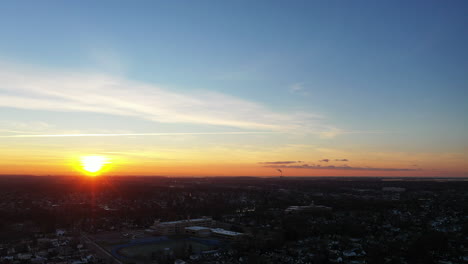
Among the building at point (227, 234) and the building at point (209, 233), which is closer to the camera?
the building at point (227, 234)

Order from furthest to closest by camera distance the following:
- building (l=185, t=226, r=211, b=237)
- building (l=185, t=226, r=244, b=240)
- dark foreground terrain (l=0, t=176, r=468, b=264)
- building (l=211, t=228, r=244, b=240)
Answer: building (l=185, t=226, r=211, b=237) → building (l=185, t=226, r=244, b=240) → building (l=211, t=228, r=244, b=240) → dark foreground terrain (l=0, t=176, r=468, b=264)

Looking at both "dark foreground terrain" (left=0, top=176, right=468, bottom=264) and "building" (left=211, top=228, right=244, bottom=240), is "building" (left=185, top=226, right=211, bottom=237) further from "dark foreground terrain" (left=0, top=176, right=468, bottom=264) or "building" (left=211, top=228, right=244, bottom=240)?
"dark foreground terrain" (left=0, top=176, right=468, bottom=264)

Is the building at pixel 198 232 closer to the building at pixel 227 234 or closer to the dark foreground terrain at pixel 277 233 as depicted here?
the building at pixel 227 234

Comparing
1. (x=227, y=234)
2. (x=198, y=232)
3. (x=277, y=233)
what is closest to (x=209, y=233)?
(x=198, y=232)

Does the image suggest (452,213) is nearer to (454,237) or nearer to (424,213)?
(424,213)

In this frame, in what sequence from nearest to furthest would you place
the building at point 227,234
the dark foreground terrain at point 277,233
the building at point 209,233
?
1. the dark foreground terrain at point 277,233
2. the building at point 227,234
3. the building at point 209,233

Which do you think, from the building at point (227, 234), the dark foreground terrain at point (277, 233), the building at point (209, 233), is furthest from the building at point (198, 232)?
the dark foreground terrain at point (277, 233)

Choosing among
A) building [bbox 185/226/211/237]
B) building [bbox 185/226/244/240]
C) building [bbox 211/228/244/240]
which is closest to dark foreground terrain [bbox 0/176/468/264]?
building [bbox 211/228/244/240]

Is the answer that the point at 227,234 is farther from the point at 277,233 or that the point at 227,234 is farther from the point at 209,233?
the point at 277,233

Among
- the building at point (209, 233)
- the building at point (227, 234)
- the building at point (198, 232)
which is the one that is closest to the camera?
the building at point (227, 234)

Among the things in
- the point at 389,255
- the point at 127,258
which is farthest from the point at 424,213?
the point at 127,258

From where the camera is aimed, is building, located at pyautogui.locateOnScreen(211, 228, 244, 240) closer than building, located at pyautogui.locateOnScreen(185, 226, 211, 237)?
Yes

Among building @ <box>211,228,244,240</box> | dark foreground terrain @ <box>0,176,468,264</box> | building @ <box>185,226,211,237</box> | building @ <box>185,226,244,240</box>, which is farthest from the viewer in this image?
building @ <box>185,226,211,237</box>
